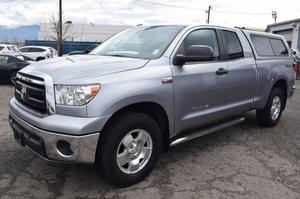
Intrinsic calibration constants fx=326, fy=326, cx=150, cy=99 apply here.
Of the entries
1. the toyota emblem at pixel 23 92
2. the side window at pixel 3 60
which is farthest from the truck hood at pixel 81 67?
the side window at pixel 3 60

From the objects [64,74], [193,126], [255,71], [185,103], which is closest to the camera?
[64,74]

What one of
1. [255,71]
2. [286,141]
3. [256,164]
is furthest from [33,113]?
[286,141]

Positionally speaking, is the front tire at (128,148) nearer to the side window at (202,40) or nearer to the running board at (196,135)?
the running board at (196,135)

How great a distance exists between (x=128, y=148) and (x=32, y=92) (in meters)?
1.18

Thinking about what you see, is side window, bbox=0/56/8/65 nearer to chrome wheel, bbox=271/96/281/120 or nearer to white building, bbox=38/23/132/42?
chrome wheel, bbox=271/96/281/120

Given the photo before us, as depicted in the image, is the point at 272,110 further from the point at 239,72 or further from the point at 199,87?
the point at 199,87

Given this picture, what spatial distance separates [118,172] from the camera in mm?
3414

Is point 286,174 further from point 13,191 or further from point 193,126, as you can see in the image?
point 13,191

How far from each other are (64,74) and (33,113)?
0.56 metres

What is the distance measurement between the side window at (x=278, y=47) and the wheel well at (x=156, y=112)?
3419 mm

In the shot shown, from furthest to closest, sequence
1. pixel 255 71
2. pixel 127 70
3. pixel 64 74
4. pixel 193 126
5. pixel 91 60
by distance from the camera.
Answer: pixel 255 71 → pixel 193 126 → pixel 91 60 → pixel 127 70 → pixel 64 74

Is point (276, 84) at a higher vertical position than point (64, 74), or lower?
lower

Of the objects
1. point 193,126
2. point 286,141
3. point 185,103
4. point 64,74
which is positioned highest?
point 64,74

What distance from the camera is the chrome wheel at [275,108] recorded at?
621cm
